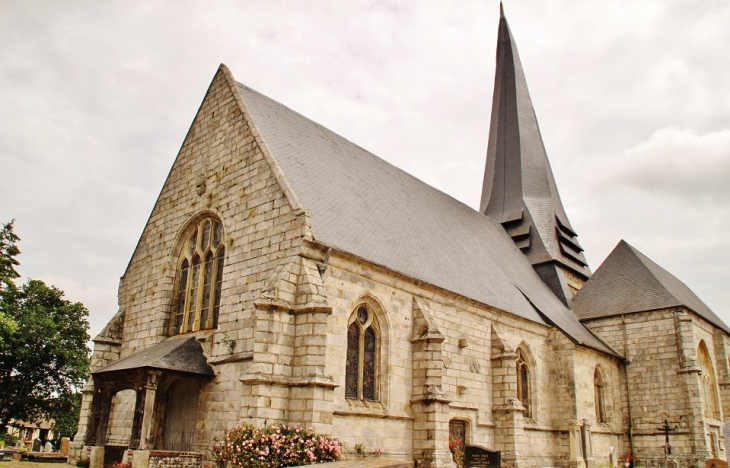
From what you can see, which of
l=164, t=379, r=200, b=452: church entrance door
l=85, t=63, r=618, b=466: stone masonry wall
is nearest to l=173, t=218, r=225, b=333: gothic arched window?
l=85, t=63, r=618, b=466: stone masonry wall

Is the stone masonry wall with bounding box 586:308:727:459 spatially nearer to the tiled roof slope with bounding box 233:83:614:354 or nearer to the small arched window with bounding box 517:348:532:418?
the tiled roof slope with bounding box 233:83:614:354

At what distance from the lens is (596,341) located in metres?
22.4

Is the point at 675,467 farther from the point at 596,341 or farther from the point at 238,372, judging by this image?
the point at 238,372

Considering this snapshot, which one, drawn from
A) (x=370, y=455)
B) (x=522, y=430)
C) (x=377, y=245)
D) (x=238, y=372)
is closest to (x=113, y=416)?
(x=238, y=372)

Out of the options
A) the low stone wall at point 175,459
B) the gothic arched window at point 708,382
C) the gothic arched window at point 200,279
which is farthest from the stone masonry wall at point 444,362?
the gothic arched window at point 708,382

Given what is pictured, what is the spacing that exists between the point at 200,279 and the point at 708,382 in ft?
64.3

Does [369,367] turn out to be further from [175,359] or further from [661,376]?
[661,376]

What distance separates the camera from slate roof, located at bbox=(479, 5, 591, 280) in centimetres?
2669

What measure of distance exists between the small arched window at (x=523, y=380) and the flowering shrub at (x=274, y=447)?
29.0ft

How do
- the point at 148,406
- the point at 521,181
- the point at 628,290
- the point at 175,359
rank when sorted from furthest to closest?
the point at 521,181 → the point at 628,290 → the point at 175,359 → the point at 148,406

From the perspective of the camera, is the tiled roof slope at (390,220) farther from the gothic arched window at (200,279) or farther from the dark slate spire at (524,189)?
the dark slate spire at (524,189)

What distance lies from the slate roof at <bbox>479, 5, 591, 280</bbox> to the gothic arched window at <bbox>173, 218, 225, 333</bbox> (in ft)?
50.3

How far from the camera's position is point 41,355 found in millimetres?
26172

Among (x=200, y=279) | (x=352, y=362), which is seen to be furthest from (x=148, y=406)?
(x=352, y=362)
